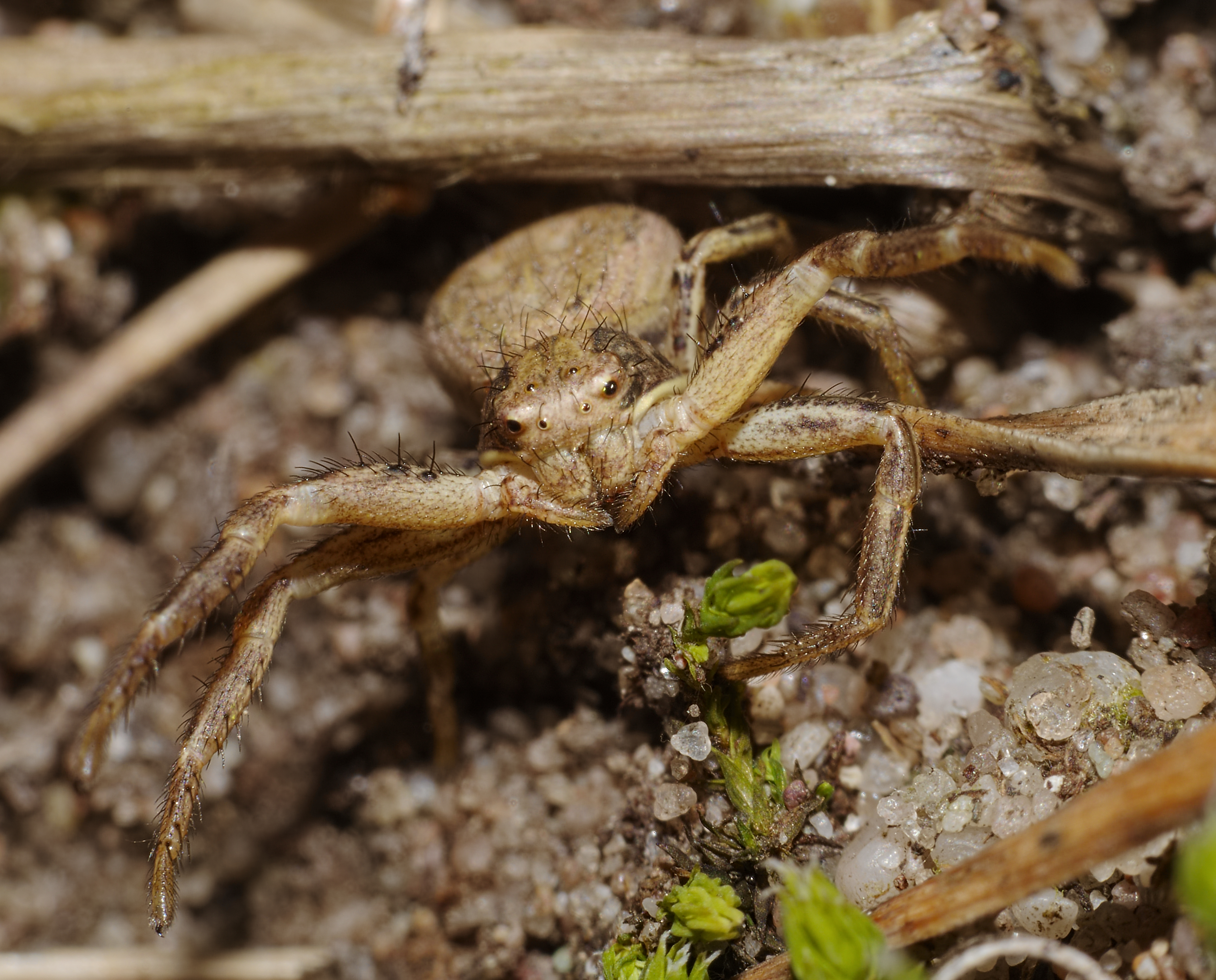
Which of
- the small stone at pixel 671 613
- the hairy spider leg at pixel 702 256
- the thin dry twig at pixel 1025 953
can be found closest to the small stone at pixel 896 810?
the thin dry twig at pixel 1025 953

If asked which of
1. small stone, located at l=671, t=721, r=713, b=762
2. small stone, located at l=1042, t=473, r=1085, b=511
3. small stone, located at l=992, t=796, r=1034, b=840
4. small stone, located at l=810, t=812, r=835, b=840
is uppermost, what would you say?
small stone, located at l=1042, t=473, r=1085, b=511

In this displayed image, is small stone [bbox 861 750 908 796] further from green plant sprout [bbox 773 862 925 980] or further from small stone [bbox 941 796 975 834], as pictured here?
green plant sprout [bbox 773 862 925 980]

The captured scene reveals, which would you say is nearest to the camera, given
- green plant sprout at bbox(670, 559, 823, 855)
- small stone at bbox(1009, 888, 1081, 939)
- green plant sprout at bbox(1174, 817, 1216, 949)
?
green plant sprout at bbox(1174, 817, 1216, 949)

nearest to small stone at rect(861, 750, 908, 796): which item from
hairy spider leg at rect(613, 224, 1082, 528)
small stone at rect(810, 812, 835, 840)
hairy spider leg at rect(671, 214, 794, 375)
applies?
small stone at rect(810, 812, 835, 840)

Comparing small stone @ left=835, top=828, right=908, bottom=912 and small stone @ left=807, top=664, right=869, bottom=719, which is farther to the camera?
small stone @ left=807, top=664, right=869, bottom=719

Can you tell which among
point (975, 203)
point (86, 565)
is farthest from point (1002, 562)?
point (86, 565)

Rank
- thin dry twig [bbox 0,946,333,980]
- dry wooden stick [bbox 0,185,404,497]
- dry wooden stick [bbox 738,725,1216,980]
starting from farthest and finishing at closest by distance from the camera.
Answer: dry wooden stick [bbox 0,185,404,497] → thin dry twig [bbox 0,946,333,980] → dry wooden stick [bbox 738,725,1216,980]

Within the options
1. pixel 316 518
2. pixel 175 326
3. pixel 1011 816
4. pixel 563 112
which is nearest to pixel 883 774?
pixel 1011 816
